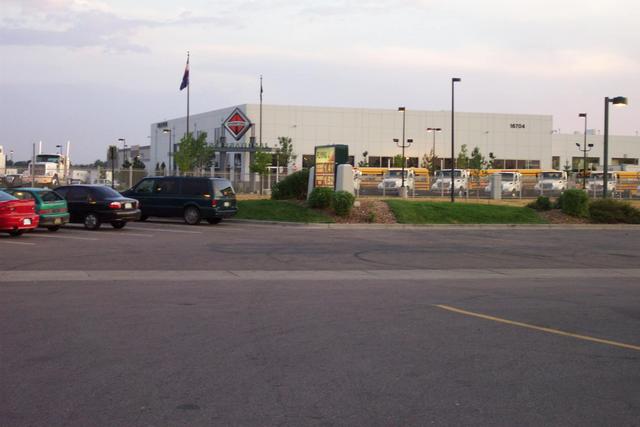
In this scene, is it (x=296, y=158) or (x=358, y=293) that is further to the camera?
(x=296, y=158)

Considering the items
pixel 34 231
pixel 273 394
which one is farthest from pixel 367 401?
pixel 34 231

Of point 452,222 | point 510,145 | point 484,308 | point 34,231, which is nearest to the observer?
point 484,308

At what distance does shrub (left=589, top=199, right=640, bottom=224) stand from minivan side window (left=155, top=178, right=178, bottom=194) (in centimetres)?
1763

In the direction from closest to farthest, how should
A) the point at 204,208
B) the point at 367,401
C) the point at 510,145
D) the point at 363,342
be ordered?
the point at 367,401 → the point at 363,342 → the point at 204,208 → the point at 510,145

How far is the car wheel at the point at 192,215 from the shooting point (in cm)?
2931

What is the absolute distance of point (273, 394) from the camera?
6.62 metres

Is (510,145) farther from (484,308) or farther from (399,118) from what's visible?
(484,308)

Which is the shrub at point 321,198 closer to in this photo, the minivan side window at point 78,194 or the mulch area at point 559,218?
the mulch area at point 559,218

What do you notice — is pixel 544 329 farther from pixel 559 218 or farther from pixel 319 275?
pixel 559 218

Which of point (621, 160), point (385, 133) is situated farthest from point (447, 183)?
point (621, 160)

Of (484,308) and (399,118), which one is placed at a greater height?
(399,118)

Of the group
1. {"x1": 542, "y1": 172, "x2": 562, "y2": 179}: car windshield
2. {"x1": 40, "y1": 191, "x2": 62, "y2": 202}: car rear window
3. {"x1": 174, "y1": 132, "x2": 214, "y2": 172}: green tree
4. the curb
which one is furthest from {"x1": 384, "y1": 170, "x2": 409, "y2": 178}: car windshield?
{"x1": 40, "y1": 191, "x2": 62, "y2": 202}: car rear window

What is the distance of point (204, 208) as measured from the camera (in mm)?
29203

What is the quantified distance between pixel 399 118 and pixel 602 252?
2775 inches
